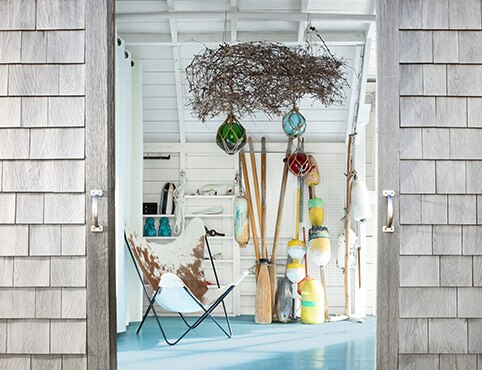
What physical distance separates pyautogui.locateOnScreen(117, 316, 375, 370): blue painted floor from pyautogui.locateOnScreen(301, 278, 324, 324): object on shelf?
134 millimetres

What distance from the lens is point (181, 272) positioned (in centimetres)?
731

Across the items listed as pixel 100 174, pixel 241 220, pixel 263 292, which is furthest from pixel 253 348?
pixel 100 174

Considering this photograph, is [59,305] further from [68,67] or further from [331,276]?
[331,276]

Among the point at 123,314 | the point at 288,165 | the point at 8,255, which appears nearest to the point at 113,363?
the point at 8,255

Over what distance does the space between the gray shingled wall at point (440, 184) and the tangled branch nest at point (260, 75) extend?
2486mm

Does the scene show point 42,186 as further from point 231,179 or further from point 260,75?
point 231,179

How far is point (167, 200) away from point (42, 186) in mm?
4429

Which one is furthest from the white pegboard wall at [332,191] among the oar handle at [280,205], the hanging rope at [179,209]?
the hanging rope at [179,209]

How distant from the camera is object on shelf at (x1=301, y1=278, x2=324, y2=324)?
24.2 ft

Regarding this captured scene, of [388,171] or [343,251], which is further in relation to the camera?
[343,251]

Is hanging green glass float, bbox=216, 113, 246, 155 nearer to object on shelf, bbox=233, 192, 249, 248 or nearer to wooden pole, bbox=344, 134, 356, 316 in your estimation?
object on shelf, bbox=233, 192, 249, 248

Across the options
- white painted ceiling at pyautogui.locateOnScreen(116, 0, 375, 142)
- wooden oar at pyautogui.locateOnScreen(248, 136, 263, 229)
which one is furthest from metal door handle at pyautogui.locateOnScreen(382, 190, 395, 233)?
wooden oar at pyautogui.locateOnScreen(248, 136, 263, 229)

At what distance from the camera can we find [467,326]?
3.50 m

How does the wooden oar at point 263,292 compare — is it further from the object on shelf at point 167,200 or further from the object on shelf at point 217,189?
the object on shelf at point 167,200
